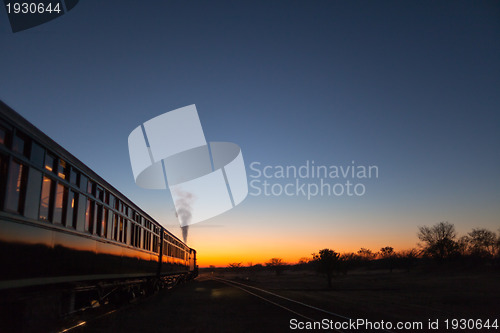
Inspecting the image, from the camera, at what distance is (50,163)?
6340mm

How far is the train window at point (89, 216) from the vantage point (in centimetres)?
802

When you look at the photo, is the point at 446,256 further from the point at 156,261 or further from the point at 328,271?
the point at 156,261

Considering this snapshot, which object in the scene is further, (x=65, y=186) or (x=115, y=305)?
(x=115, y=305)

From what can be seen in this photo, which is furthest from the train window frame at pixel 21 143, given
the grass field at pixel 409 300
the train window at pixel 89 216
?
the grass field at pixel 409 300

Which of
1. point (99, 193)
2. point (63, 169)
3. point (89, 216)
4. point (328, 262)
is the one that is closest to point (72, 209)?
point (63, 169)

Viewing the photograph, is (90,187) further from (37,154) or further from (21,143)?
(21,143)

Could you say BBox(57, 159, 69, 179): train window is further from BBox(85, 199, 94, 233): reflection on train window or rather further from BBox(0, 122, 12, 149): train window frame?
BBox(0, 122, 12, 149): train window frame

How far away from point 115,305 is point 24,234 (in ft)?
29.8

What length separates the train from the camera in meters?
5.03

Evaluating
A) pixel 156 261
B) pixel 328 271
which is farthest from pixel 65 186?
pixel 328 271

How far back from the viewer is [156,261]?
57.6ft

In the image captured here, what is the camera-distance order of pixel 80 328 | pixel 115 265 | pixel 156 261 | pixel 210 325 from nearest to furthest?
pixel 80 328 < pixel 210 325 < pixel 115 265 < pixel 156 261

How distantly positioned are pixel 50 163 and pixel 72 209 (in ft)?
3.85

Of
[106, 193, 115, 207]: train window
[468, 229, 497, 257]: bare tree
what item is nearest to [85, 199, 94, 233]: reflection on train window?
[106, 193, 115, 207]: train window
